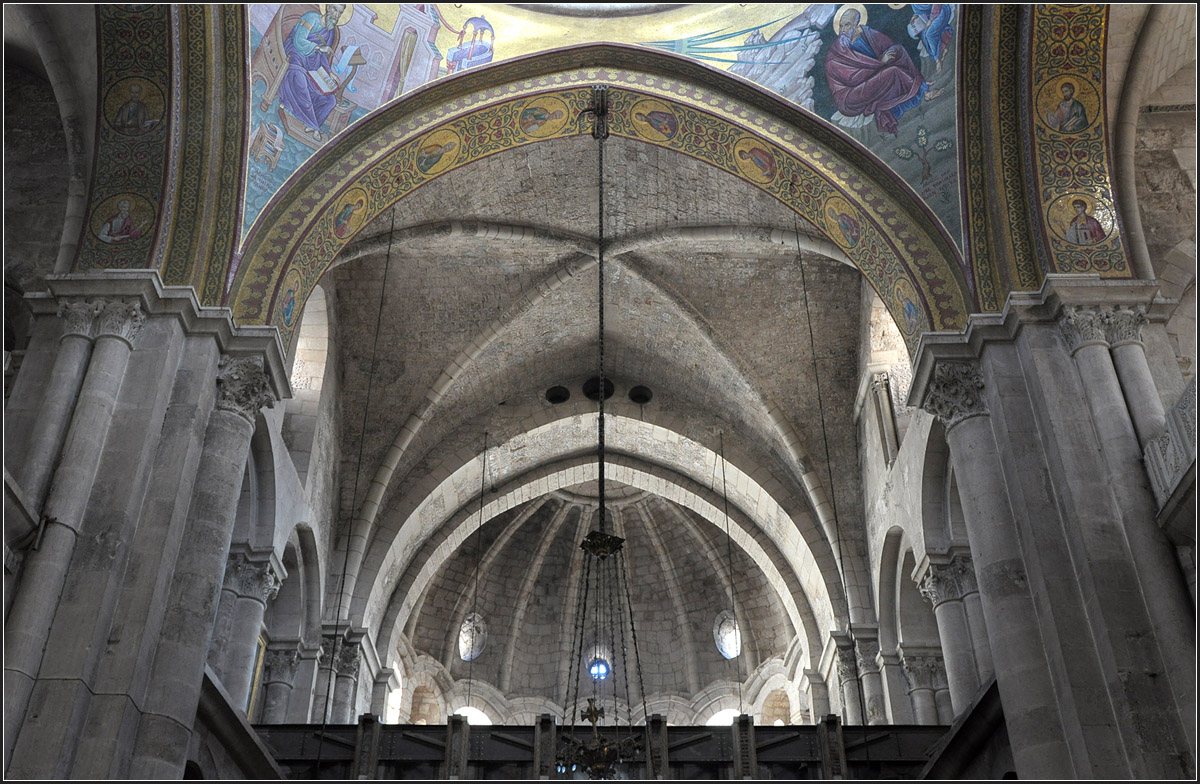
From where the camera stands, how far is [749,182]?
13305mm

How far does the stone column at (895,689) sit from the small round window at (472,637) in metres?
9.78

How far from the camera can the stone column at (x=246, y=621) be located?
13.3 metres

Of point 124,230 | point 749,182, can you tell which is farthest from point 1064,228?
point 124,230

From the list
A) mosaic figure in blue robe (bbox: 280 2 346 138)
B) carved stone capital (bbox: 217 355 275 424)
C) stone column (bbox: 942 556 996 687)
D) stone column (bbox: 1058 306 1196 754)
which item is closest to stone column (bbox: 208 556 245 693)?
carved stone capital (bbox: 217 355 275 424)

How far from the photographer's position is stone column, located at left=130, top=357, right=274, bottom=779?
8.77 meters

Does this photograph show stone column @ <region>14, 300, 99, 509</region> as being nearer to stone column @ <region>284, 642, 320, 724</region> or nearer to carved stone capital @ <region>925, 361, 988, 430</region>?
stone column @ <region>284, 642, 320, 724</region>

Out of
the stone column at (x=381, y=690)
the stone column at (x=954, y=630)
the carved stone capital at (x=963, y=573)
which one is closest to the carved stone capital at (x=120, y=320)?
the stone column at (x=954, y=630)

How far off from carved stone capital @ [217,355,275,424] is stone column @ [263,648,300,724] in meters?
6.01

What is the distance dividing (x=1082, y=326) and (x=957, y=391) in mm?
1239

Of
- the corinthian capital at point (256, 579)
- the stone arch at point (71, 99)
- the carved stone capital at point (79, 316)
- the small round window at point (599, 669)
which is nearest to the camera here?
the carved stone capital at point (79, 316)

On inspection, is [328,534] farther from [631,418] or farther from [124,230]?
[124,230]

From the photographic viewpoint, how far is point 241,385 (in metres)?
10.6

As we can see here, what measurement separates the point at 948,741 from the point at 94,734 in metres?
7.60

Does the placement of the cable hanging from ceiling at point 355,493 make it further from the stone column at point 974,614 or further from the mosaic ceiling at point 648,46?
the stone column at point 974,614
